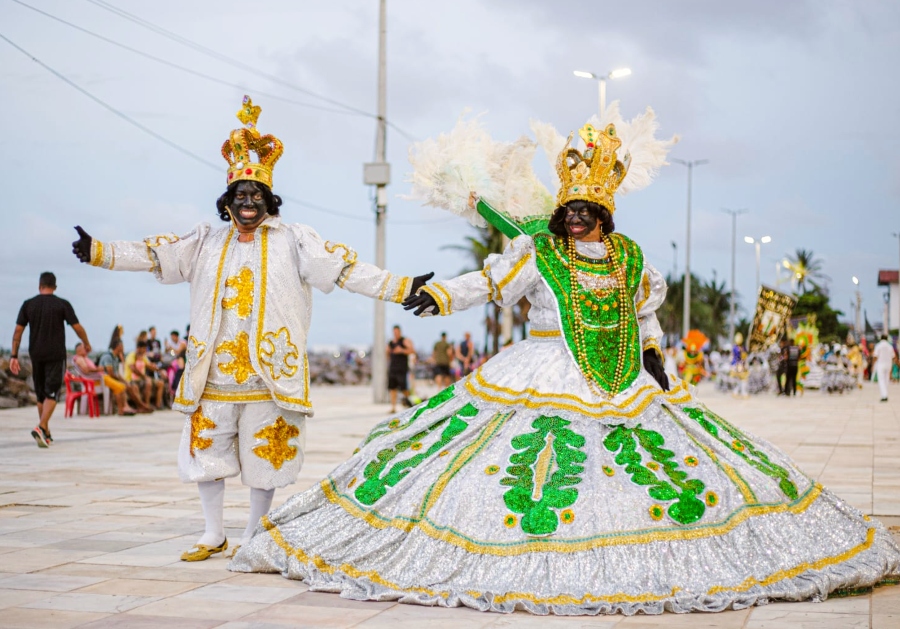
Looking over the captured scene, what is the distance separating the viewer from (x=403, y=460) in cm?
540

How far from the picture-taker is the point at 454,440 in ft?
17.6

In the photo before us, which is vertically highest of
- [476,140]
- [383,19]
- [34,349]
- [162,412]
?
[383,19]

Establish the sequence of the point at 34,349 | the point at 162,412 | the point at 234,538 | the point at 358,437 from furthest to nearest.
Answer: the point at 162,412 < the point at 358,437 < the point at 34,349 < the point at 234,538

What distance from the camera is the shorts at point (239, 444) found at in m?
5.71

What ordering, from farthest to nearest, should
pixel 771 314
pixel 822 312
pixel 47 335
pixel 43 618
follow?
pixel 822 312 → pixel 771 314 → pixel 47 335 → pixel 43 618

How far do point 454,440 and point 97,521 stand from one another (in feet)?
9.26

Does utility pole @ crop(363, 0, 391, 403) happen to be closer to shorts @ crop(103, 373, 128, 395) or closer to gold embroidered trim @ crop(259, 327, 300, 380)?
shorts @ crop(103, 373, 128, 395)

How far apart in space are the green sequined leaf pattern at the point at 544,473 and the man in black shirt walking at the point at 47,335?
7.25 metres

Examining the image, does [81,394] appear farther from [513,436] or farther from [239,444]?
[513,436]

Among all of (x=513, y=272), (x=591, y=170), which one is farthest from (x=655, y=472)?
(x=591, y=170)

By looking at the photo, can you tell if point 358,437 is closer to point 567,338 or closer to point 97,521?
point 97,521

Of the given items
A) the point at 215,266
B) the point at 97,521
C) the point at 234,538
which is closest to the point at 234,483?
the point at 97,521

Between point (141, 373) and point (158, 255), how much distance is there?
13295 millimetres

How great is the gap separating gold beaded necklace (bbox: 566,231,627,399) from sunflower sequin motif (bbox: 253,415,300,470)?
160cm
